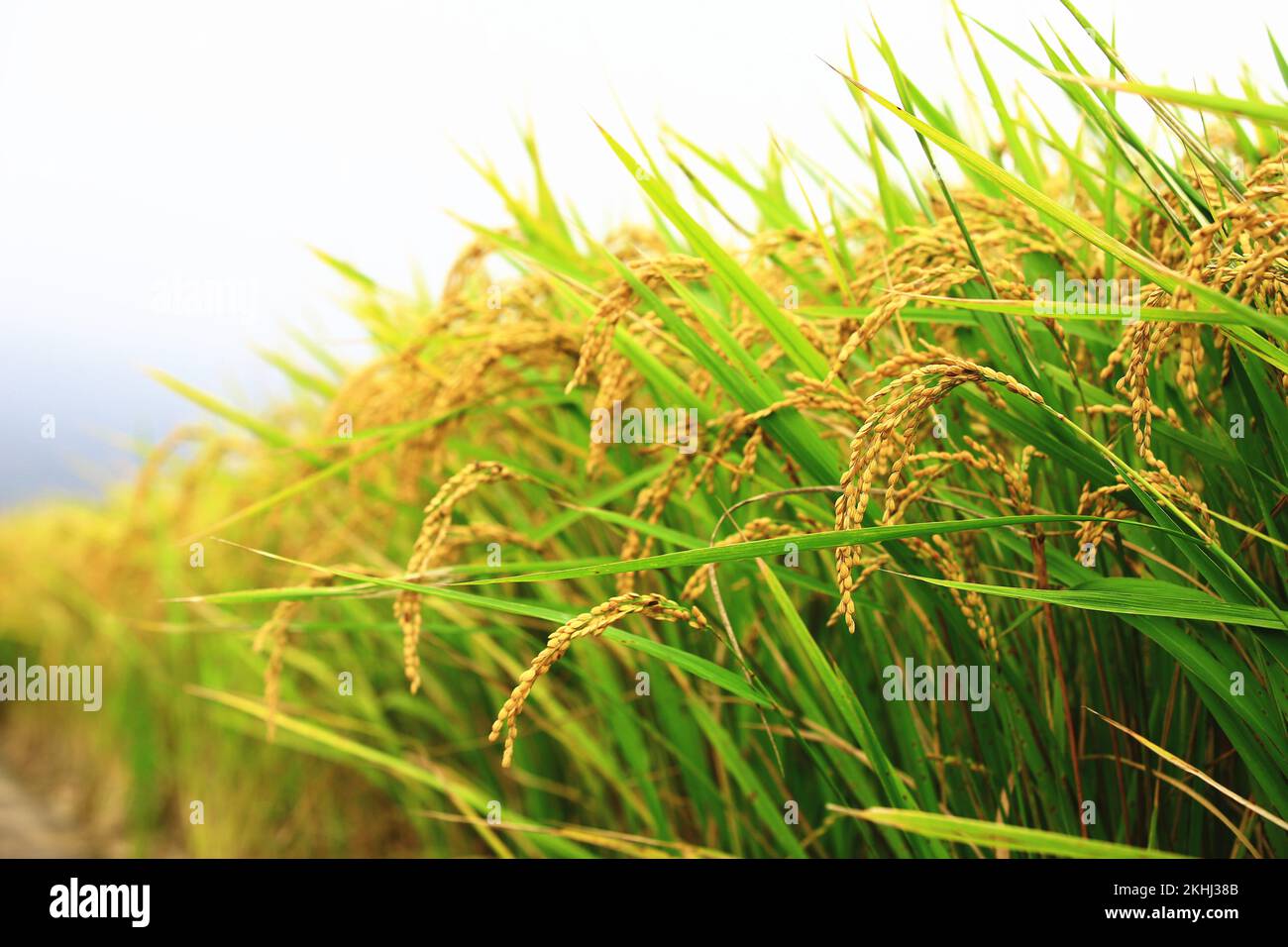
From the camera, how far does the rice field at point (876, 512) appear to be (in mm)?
951

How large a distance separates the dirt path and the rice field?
197cm

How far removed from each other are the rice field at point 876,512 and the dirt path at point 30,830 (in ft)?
6.45

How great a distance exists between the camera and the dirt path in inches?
142

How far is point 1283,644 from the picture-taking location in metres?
0.94

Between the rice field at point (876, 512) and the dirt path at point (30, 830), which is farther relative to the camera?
the dirt path at point (30, 830)

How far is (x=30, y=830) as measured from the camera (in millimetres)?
3979
